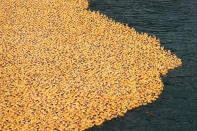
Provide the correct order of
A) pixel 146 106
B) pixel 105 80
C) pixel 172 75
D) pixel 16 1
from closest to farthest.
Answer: pixel 146 106, pixel 105 80, pixel 172 75, pixel 16 1

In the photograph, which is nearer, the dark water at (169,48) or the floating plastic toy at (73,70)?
the dark water at (169,48)

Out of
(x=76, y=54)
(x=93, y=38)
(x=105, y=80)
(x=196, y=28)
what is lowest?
(x=105, y=80)

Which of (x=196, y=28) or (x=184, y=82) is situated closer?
(x=184, y=82)

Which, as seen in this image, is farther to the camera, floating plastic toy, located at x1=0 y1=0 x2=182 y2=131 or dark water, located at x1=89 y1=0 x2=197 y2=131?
floating plastic toy, located at x1=0 y1=0 x2=182 y2=131

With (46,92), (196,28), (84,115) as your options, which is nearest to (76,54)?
(46,92)

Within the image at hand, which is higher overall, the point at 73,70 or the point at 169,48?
A: the point at 169,48

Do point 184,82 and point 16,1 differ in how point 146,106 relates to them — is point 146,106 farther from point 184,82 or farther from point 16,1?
point 16,1

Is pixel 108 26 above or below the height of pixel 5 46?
above

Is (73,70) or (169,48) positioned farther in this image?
(169,48)
